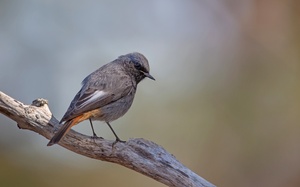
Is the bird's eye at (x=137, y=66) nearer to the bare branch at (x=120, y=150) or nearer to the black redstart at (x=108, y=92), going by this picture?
the black redstart at (x=108, y=92)

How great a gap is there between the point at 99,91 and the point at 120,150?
2.77 feet

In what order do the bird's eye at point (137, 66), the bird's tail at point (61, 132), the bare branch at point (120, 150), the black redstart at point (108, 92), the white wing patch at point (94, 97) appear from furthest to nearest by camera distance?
the bird's eye at point (137, 66) < the white wing patch at point (94, 97) < the black redstart at point (108, 92) < the bare branch at point (120, 150) < the bird's tail at point (61, 132)

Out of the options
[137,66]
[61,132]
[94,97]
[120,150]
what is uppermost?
[137,66]

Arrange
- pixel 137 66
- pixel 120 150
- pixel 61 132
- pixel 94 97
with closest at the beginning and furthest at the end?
pixel 61 132 < pixel 120 150 < pixel 94 97 < pixel 137 66

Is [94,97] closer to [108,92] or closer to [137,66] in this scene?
[108,92]

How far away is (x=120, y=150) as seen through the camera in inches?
225

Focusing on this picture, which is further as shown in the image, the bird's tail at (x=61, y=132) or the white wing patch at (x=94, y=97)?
the white wing patch at (x=94, y=97)

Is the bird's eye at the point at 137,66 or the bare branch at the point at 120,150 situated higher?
the bird's eye at the point at 137,66

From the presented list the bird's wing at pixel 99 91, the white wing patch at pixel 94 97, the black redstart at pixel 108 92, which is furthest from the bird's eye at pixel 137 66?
the white wing patch at pixel 94 97

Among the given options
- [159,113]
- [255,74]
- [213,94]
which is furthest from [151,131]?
[255,74]

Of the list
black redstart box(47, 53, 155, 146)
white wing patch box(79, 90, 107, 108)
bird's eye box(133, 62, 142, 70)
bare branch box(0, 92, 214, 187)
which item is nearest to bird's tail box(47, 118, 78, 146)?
black redstart box(47, 53, 155, 146)

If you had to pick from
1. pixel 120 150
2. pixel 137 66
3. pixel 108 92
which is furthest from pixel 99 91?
pixel 120 150

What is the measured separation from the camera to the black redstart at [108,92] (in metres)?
A: 5.88

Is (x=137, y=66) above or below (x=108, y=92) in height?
above
